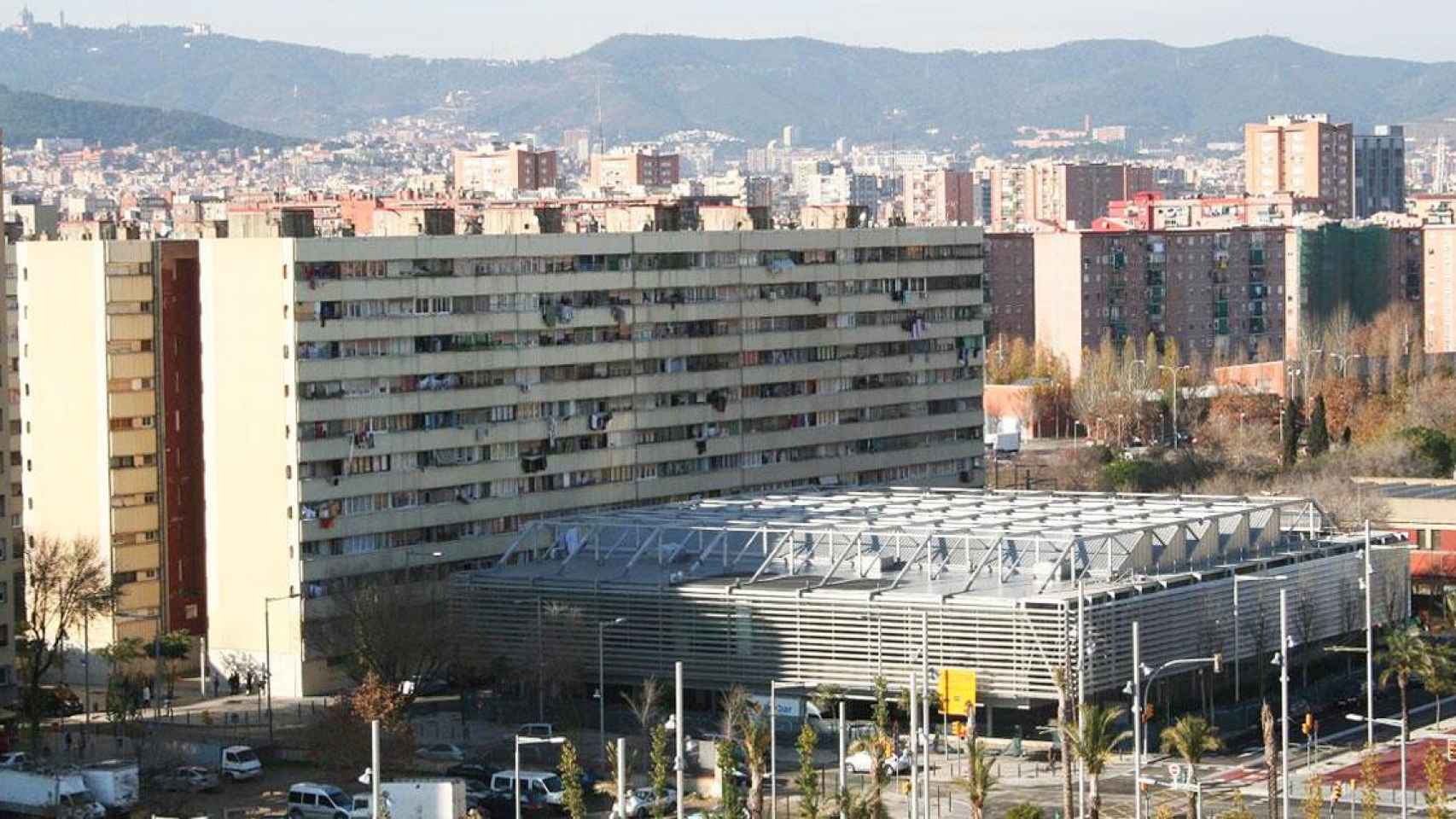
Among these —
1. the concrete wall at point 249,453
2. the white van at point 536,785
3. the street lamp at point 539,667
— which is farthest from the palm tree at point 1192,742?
the concrete wall at point 249,453

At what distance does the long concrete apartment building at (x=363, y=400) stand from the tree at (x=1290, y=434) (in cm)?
2612

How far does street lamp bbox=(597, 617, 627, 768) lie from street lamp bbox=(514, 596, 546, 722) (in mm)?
1004

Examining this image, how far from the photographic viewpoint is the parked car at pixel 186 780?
167 feet

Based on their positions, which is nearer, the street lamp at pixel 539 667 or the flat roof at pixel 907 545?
the flat roof at pixel 907 545

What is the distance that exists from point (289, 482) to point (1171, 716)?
18125mm

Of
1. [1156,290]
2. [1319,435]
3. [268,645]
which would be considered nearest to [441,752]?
[268,645]

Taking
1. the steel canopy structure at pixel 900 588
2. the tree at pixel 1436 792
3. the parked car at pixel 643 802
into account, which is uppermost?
the steel canopy structure at pixel 900 588

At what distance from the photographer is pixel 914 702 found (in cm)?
4325

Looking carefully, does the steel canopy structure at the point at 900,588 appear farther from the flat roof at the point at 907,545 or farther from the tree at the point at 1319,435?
the tree at the point at 1319,435

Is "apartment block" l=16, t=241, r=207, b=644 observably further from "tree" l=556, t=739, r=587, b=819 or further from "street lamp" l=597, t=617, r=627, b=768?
"tree" l=556, t=739, r=587, b=819

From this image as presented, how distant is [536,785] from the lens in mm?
48719

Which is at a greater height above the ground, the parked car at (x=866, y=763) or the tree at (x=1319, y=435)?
the tree at (x=1319, y=435)

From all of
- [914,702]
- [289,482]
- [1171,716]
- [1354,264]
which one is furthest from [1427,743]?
[1354,264]

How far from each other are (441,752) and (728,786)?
12.9 m
